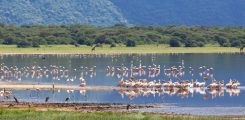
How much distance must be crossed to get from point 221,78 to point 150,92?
20.9 m

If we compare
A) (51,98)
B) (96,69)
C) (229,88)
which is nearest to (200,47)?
(96,69)

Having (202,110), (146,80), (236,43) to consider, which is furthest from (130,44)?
(202,110)

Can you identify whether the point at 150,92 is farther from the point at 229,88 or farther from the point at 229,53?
the point at 229,53

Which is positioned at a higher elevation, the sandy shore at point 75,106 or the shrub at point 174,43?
the shrub at point 174,43

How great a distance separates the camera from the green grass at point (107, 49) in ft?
516

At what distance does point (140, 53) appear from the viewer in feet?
526

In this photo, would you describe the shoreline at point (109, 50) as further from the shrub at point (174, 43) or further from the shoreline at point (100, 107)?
the shoreline at point (100, 107)

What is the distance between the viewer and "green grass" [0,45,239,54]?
157125mm

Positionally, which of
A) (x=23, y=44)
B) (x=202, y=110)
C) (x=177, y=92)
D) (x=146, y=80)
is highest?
(x=23, y=44)

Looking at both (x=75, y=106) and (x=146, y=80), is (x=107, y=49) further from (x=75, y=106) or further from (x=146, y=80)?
(x=75, y=106)

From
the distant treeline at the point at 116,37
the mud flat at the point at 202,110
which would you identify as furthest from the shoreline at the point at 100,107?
the distant treeline at the point at 116,37

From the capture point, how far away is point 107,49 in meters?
165

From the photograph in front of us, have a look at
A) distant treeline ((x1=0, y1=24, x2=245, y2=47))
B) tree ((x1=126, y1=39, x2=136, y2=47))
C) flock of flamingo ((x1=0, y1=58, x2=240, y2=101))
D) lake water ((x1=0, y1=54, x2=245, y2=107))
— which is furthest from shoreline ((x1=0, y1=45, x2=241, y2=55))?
flock of flamingo ((x1=0, y1=58, x2=240, y2=101))

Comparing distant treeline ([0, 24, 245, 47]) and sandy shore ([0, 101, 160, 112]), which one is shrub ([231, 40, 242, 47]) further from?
sandy shore ([0, 101, 160, 112])
